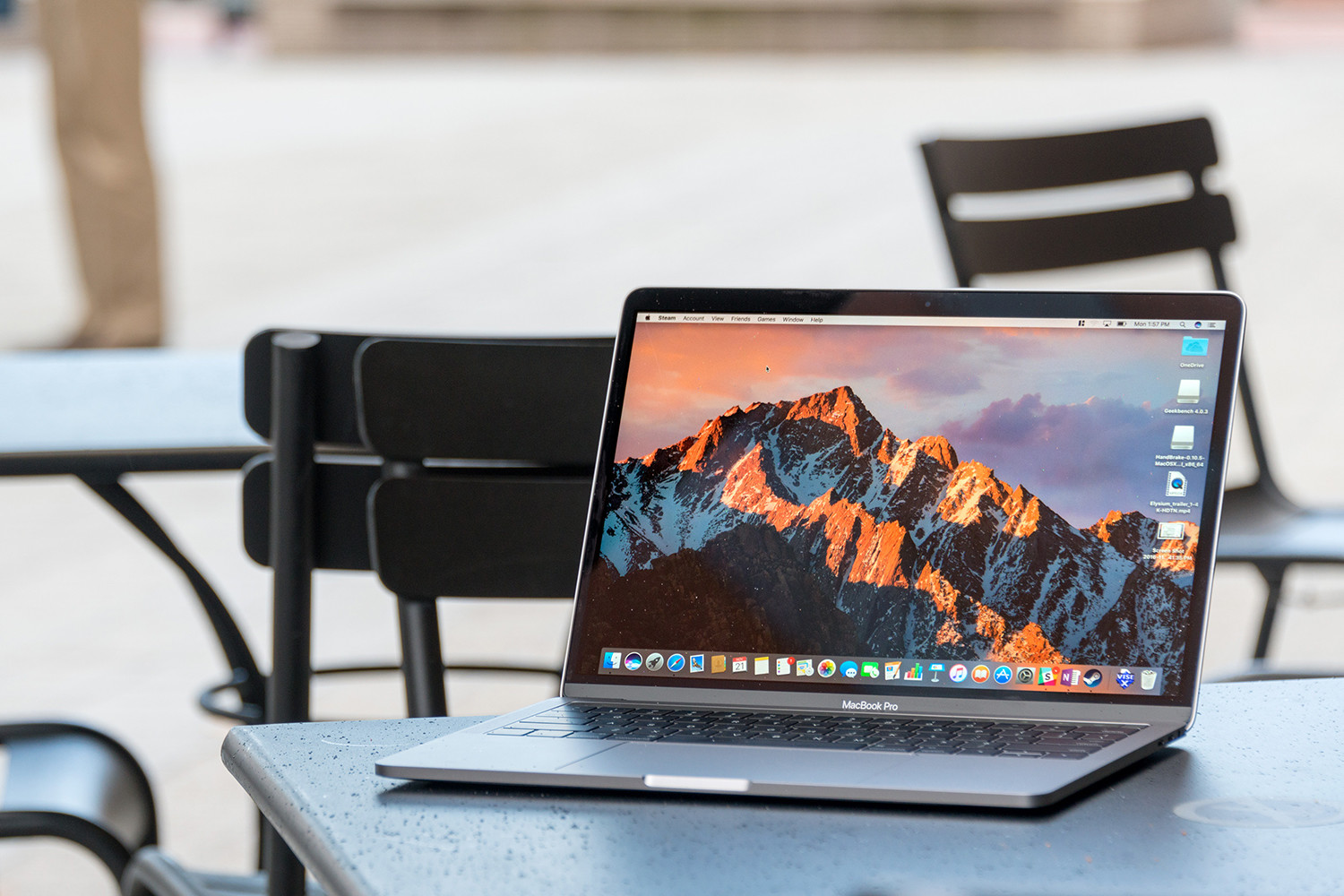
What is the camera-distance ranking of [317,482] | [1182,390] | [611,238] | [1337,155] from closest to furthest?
[1182,390], [317,482], [611,238], [1337,155]

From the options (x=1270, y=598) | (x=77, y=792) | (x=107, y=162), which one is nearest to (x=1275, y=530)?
(x=1270, y=598)

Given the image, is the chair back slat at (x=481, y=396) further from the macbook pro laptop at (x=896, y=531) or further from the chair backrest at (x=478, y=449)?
the macbook pro laptop at (x=896, y=531)

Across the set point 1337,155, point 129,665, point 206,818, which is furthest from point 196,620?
point 1337,155

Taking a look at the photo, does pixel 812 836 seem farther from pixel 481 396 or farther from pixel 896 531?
pixel 481 396

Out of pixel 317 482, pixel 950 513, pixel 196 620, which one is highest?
pixel 950 513

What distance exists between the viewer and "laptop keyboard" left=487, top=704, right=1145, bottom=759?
839 mm

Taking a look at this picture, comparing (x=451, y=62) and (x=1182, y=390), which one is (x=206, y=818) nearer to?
(x=1182, y=390)

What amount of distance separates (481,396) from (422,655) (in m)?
0.19

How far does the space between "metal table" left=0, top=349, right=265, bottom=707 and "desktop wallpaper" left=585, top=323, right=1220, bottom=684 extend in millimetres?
842

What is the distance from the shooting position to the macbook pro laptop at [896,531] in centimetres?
88

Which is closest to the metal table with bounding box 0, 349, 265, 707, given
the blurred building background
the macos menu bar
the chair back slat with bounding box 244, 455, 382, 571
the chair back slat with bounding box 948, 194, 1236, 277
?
the chair back slat with bounding box 244, 455, 382, 571

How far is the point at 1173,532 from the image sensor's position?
0.89 metres

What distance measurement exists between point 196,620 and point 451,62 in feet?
44.6

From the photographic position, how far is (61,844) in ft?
7.59
